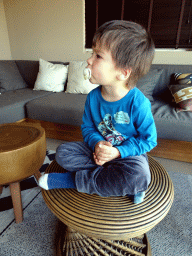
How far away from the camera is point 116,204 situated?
2.09ft

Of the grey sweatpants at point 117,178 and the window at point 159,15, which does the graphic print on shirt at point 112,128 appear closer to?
the grey sweatpants at point 117,178

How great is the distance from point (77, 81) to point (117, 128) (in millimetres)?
1402

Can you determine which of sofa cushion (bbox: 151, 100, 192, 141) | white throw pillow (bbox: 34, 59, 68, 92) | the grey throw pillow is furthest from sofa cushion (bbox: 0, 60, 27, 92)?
sofa cushion (bbox: 151, 100, 192, 141)

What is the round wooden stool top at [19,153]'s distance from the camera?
2.80 feet

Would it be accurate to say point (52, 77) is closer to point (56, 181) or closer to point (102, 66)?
point (102, 66)

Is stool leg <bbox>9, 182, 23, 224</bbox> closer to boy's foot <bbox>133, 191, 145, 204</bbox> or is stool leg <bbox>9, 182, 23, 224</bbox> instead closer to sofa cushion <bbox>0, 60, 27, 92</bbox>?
boy's foot <bbox>133, 191, 145, 204</bbox>

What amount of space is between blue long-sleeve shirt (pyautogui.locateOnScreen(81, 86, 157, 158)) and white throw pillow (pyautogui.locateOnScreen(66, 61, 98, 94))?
1.18 m

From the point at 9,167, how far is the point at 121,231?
60 cm

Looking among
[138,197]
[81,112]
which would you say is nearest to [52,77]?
[81,112]

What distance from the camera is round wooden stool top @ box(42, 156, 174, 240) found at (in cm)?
56

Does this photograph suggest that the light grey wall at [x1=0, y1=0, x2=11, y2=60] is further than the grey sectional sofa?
Yes

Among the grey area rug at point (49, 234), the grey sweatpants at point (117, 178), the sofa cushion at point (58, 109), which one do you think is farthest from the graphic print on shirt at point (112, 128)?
the sofa cushion at point (58, 109)

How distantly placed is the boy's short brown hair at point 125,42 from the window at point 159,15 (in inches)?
67.4

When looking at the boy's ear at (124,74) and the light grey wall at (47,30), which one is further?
the light grey wall at (47,30)
